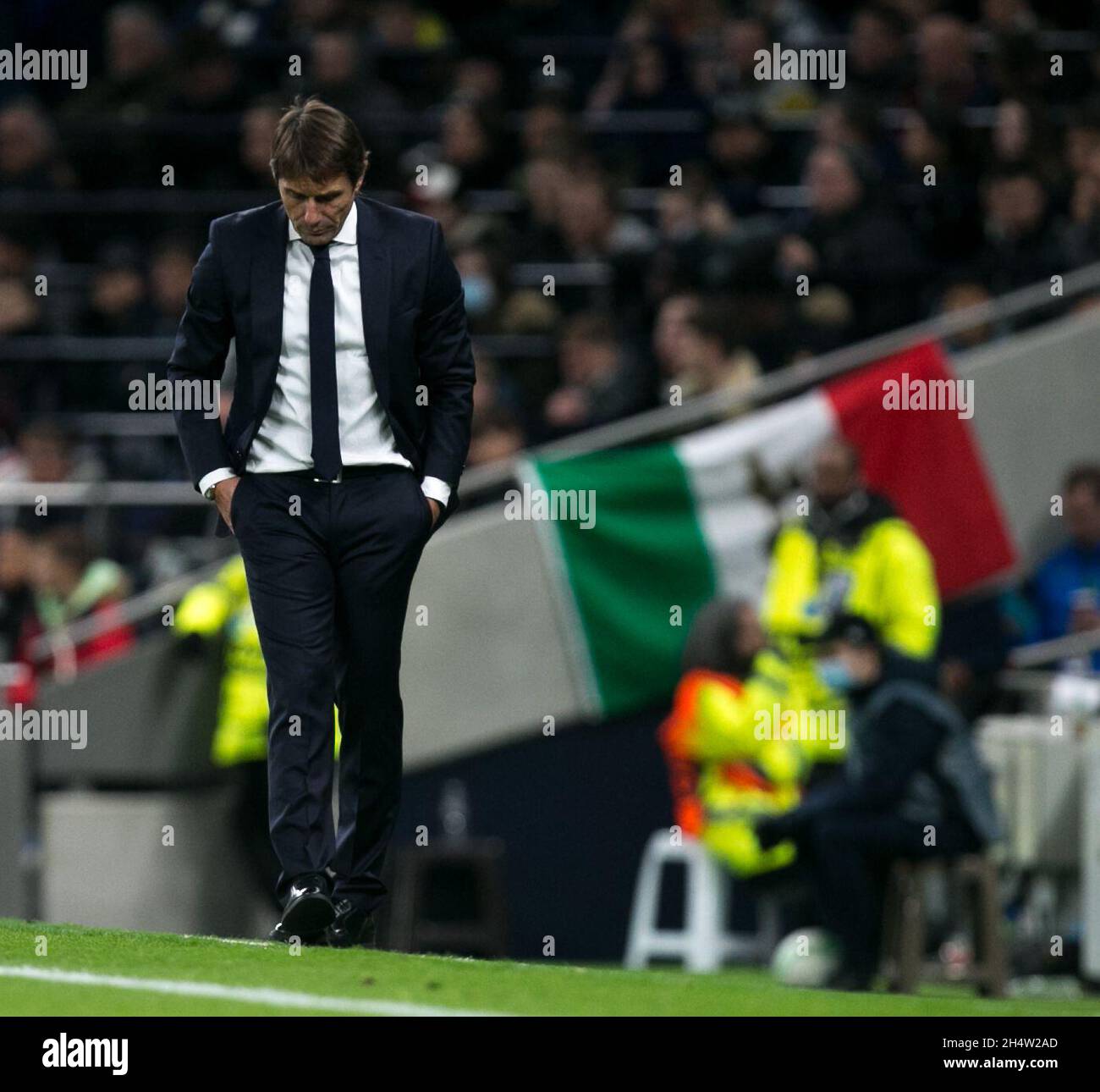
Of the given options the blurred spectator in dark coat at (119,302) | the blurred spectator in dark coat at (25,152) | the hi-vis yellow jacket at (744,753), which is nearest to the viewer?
the hi-vis yellow jacket at (744,753)

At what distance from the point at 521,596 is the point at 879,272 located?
8.56 ft

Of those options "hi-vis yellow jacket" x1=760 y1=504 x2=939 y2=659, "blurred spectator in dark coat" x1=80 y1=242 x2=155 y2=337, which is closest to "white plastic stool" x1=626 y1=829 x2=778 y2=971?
"hi-vis yellow jacket" x1=760 y1=504 x2=939 y2=659

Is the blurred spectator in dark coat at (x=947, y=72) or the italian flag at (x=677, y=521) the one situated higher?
the blurred spectator in dark coat at (x=947, y=72)

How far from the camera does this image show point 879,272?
1320 centimetres

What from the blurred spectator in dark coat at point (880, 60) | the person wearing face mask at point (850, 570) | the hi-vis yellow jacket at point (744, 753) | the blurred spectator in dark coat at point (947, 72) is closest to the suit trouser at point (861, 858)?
the hi-vis yellow jacket at point (744, 753)

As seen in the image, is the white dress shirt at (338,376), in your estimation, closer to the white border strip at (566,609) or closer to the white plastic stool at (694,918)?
the white plastic stool at (694,918)

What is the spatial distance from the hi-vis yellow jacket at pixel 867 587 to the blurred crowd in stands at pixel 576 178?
1361 mm

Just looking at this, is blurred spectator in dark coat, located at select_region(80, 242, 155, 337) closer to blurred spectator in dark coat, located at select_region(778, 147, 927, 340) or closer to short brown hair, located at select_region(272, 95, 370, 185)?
blurred spectator in dark coat, located at select_region(778, 147, 927, 340)

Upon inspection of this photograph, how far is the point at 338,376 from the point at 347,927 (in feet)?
4.79

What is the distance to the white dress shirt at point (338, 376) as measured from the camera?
6.50 meters

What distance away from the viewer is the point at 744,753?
37.2 feet

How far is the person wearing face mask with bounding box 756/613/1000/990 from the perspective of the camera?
10281 mm

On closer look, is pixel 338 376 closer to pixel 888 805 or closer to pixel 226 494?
pixel 226 494
